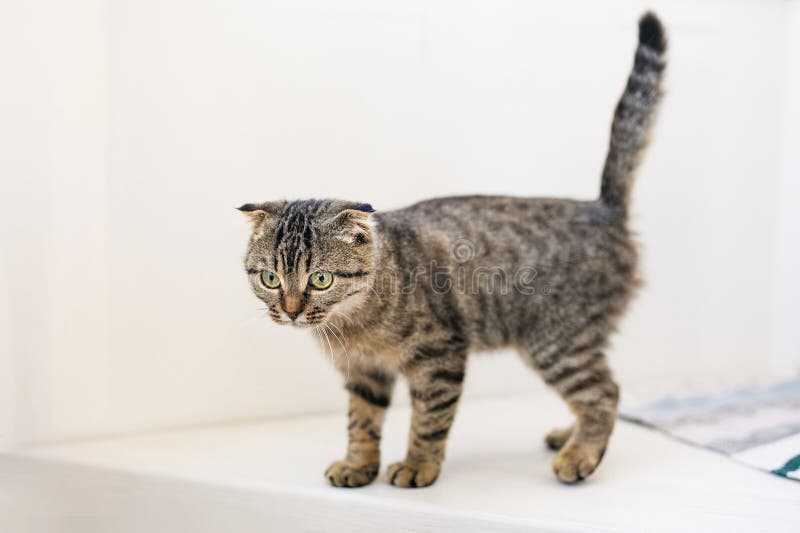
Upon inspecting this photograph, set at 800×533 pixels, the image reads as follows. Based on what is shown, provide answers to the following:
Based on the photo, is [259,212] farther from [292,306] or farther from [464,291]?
[464,291]

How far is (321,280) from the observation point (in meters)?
1.49

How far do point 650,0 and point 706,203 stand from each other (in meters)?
0.72

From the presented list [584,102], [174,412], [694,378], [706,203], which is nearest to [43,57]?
[174,412]

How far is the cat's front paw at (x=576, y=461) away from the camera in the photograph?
1729 mm

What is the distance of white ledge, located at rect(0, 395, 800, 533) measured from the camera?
1547 mm

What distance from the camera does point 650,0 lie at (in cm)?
224

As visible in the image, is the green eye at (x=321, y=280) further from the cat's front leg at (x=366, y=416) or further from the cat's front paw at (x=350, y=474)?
the cat's front paw at (x=350, y=474)

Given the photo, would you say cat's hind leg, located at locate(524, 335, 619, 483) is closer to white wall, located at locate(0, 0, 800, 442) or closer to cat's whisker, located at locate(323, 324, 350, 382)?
cat's whisker, located at locate(323, 324, 350, 382)

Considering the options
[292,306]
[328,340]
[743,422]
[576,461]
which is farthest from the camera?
[743,422]

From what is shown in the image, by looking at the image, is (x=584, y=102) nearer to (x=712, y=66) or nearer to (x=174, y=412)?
(x=712, y=66)

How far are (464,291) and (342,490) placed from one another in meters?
0.52

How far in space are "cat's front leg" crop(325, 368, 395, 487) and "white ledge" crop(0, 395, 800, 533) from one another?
0.07 m

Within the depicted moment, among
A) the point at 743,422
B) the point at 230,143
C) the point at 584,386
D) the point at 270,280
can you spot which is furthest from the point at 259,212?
the point at 743,422

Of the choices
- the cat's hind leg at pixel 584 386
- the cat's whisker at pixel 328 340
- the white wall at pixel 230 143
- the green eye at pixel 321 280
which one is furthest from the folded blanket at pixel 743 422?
the green eye at pixel 321 280
